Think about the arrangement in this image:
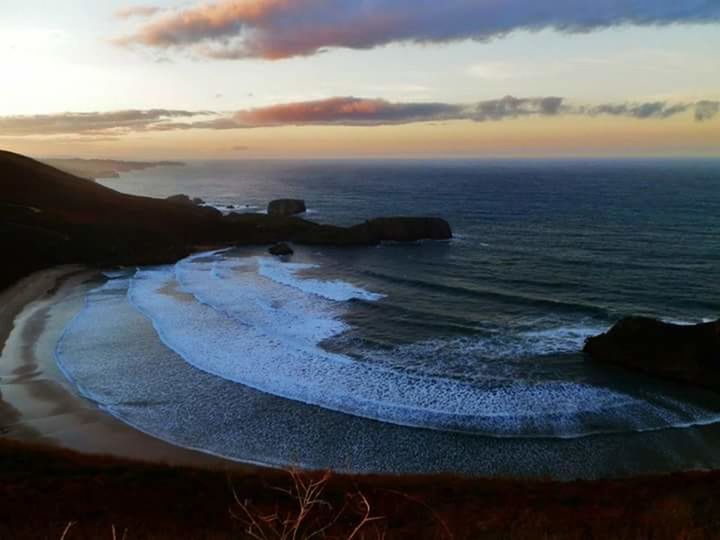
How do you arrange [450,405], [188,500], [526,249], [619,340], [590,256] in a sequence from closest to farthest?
[188,500] < [450,405] < [619,340] < [590,256] < [526,249]

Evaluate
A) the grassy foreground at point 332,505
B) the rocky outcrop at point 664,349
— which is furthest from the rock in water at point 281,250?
the grassy foreground at point 332,505

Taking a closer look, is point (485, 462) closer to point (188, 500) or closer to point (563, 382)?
point (563, 382)

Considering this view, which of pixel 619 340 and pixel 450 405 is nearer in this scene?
pixel 450 405

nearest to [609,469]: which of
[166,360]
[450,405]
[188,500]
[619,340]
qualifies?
[450,405]

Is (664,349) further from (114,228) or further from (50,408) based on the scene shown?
(114,228)

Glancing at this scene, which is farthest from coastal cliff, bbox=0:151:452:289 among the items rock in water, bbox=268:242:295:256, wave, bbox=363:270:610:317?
wave, bbox=363:270:610:317

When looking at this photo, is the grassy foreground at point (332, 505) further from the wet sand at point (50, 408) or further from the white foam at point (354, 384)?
the white foam at point (354, 384)

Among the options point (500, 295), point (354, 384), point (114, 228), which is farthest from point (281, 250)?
point (354, 384)
